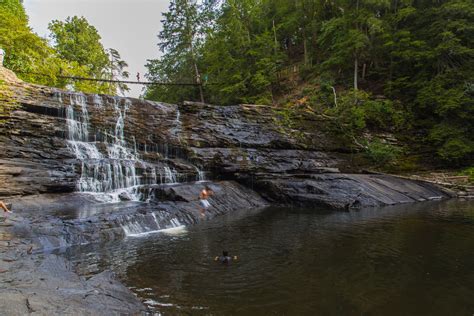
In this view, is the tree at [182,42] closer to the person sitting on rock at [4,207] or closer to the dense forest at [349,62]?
the dense forest at [349,62]

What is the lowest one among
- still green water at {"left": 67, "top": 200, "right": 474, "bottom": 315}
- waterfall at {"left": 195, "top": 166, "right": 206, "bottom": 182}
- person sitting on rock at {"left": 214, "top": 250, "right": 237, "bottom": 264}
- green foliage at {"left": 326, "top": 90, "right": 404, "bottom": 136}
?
still green water at {"left": 67, "top": 200, "right": 474, "bottom": 315}

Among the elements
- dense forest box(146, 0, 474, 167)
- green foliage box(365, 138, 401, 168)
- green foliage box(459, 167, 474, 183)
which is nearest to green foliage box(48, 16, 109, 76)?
dense forest box(146, 0, 474, 167)

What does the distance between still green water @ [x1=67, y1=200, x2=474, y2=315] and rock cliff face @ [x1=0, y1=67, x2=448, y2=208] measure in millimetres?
4935

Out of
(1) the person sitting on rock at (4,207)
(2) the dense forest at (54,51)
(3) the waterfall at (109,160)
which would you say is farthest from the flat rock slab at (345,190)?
(2) the dense forest at (54,51)

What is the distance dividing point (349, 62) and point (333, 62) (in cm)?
265

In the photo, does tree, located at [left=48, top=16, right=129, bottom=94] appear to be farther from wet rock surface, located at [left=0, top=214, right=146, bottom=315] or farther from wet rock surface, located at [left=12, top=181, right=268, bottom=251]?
wet rock surface, located at [left=0, top=214, right=146, bottom=315]

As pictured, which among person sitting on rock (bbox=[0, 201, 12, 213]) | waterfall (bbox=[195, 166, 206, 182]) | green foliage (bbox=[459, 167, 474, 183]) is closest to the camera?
person sitting on rock (bbox=[0, 201, 12, 213])

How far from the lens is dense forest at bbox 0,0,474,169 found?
19219 millimetres

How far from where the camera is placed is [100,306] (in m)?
4.47

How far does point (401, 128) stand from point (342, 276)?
19.0m

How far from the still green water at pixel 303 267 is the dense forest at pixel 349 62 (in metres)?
11.2

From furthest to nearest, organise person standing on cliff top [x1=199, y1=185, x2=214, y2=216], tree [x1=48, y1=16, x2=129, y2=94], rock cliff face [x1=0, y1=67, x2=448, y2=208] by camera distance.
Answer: tree [x1=48, y1=16, x2=129, y2=94]
rock cliff face [x1=0, y1=67, x2=448, y2=208]
person standing on cliff top [x1=199, y1=185, x2=214, y2=216]

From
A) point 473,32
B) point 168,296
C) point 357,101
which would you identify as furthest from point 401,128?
point 168,296

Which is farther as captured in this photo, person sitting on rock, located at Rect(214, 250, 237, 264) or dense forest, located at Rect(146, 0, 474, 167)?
dense forest, located at Rect(146, 0, 474, 167)
